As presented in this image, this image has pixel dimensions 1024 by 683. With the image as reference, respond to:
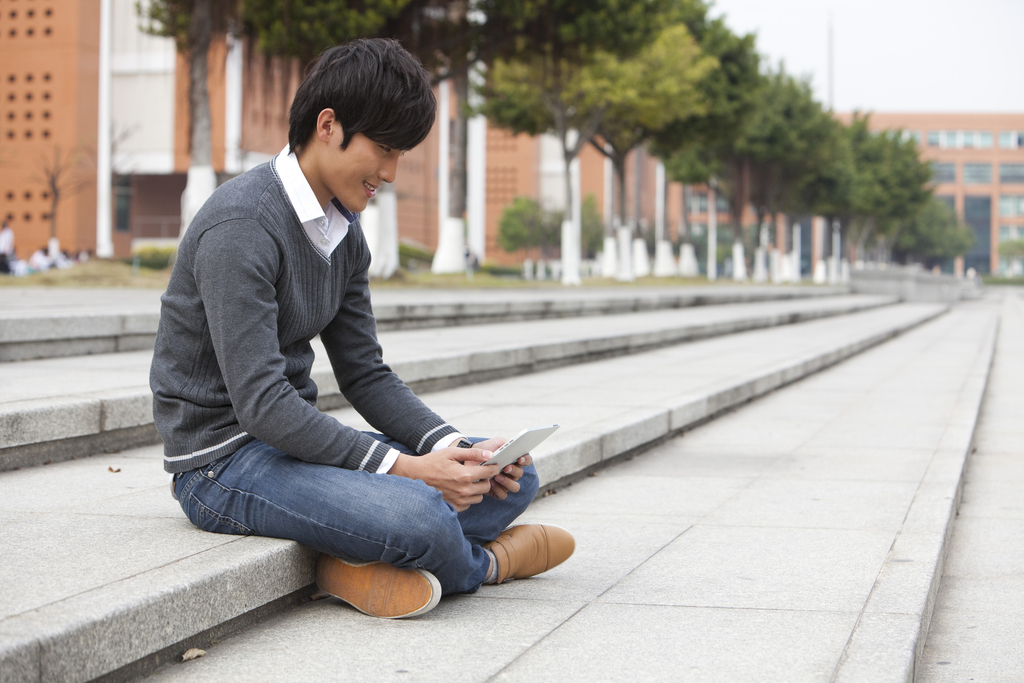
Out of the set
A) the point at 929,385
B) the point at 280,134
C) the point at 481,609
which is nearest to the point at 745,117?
the point at 280,134

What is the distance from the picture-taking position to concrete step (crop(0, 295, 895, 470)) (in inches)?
155

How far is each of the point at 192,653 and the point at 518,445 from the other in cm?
92

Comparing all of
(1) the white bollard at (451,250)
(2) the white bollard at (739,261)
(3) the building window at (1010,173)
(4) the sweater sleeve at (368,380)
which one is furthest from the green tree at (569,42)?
(3) the building window at (1010,173)

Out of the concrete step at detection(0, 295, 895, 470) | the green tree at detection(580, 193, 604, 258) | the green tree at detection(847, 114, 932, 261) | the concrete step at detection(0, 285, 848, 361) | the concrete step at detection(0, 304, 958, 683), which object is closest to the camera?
the concrete step at detection(0, 304, 958, 683)

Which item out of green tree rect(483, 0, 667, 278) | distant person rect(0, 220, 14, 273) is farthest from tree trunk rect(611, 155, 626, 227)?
distant person rect(0, 220, 14, 273)

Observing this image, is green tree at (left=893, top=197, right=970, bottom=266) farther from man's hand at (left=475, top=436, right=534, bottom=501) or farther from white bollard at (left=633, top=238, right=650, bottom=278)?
man's hand at (left=475, top=436, right=534, bottom=501)

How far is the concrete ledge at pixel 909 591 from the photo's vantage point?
2.40 meters

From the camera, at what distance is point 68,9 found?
46.0 metres

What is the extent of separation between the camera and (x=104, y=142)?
152ft

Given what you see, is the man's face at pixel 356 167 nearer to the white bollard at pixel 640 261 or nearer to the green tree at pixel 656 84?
the green tree at pixel 656 84

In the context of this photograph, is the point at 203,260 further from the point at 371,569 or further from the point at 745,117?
the point at 745,117

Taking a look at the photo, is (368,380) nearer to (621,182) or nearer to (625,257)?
(625,257)

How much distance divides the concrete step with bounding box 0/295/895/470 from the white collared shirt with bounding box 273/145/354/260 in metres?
1.65

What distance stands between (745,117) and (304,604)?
3486 cm
